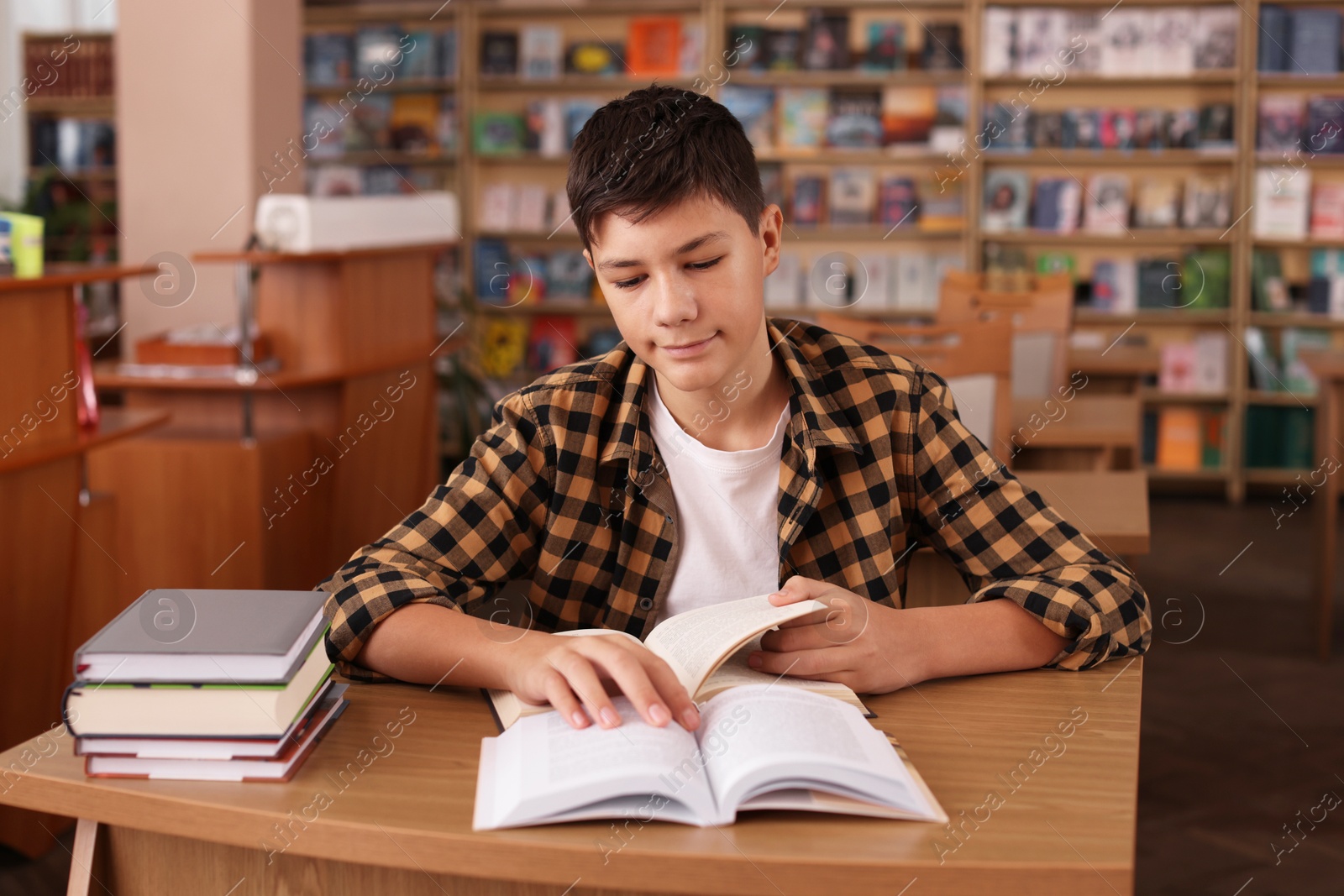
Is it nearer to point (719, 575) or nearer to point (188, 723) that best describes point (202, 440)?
point (719, 575)

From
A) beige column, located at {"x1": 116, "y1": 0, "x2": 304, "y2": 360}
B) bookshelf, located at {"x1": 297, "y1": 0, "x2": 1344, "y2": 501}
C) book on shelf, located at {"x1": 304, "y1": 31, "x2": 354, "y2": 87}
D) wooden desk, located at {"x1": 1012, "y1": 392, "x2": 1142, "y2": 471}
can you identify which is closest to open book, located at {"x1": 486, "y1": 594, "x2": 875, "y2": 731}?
wooden desk, located at {"x1": 1012, "y1": 392, "x2": 1142, "y2": 471}

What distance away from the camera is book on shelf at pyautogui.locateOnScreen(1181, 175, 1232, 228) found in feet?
17.9

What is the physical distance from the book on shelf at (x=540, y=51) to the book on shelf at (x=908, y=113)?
1.55m

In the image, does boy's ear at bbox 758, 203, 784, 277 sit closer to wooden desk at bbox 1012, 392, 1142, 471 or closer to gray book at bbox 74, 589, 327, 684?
gray book at bbox 74, 589, 327, 684

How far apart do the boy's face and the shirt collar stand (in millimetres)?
93

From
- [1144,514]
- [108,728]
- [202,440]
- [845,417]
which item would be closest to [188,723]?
[108,728]

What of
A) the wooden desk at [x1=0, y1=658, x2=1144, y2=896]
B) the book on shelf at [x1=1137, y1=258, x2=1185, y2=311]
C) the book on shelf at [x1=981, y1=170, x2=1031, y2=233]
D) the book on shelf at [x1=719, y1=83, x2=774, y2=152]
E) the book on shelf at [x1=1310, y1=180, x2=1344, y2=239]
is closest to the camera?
the wooden desk at [x1=0, y1=658, x2=1144, y2=896]

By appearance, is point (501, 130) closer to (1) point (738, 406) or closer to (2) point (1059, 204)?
(2) point (1059, 204)

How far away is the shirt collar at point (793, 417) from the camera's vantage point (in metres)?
1.34

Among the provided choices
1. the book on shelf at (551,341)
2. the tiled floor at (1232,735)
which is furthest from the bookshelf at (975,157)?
the tiled floor at (1232,735)

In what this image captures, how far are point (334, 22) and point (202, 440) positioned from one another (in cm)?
339

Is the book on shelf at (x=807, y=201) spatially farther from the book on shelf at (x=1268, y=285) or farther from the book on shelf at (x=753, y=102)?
the book on shelf at (x=1268, y=285)

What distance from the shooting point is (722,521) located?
140 centimetres

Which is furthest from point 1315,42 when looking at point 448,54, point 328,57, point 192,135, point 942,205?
point 192,135
